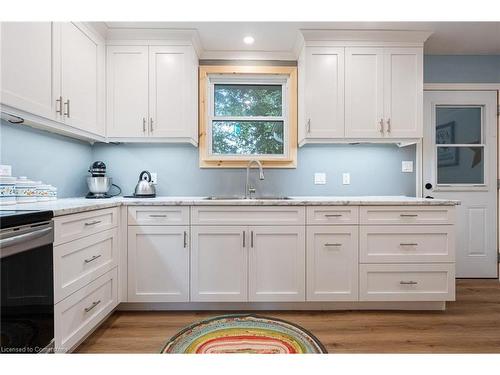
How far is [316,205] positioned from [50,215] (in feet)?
5.68

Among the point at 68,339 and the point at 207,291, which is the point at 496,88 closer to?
the point at 207,291

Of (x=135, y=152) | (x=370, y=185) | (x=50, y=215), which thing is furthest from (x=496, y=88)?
(x=50, y=215)

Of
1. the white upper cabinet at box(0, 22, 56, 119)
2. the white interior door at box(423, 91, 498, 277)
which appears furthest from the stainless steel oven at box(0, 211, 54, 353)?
the white interior door at box(423, 91, 498, 277)

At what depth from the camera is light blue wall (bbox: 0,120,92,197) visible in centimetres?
188

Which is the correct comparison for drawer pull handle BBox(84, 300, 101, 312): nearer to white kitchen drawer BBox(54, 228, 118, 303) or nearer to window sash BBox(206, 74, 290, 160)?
white kitchen drawer BBox(54, 228, 118, 303)

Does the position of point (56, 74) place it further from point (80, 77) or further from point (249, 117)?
point (249, 117)

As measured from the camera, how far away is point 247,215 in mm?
2279

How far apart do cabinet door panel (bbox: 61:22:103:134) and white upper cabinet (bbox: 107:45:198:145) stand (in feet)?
0.47

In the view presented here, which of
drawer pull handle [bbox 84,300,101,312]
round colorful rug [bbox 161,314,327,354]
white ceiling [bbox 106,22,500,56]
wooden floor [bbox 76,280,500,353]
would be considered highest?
white ceiling [bbox 106,22,500,56]

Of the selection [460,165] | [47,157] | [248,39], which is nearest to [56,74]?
[47,157]

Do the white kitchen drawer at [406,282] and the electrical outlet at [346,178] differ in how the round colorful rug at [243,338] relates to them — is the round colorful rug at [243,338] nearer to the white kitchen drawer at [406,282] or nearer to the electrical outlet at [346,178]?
the white kitchen drawer at [406,282]

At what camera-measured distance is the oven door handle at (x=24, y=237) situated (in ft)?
3.63

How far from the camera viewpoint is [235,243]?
2.27 metres

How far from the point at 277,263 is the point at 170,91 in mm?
1750
